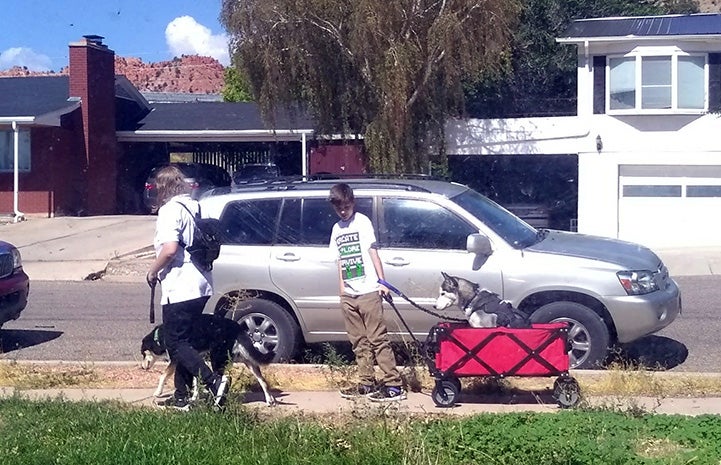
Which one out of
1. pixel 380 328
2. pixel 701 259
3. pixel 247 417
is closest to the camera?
pixel 247 417

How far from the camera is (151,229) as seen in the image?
26.2 metres

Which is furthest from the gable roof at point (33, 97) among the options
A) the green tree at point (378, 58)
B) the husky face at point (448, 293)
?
the husky face at point (448, 293)

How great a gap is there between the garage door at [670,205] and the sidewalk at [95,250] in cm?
124

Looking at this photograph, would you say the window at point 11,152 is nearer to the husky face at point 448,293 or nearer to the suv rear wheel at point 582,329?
the suv rear wheel at point 582,329

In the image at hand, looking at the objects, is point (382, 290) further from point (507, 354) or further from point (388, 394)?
point (507, 354)

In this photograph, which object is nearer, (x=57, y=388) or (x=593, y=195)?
(x=57, y=388)

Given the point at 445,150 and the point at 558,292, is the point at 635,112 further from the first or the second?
the point at 558,292

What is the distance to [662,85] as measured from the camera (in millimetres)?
26141

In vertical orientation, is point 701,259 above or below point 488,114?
below

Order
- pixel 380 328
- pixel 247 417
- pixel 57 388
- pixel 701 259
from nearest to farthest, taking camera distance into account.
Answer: pixel 247 417 < pixel 380 328 < pixel 57 388 < pixel 701 259

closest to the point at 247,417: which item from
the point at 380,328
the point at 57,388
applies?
the point at 380,328

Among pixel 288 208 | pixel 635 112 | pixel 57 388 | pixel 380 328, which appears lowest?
pixel 57 388

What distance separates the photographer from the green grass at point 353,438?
5984mm

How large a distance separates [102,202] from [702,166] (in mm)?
17848
